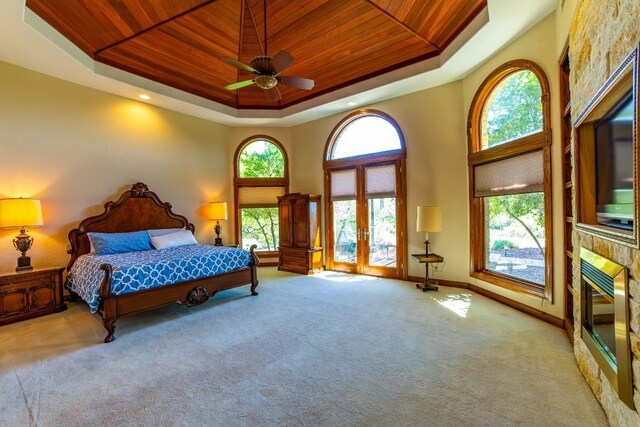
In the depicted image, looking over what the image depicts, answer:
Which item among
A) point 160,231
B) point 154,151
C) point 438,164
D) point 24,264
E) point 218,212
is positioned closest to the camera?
point 24,264

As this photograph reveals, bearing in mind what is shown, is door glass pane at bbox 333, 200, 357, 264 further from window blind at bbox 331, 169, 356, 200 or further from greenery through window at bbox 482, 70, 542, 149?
greenery through window at bbox 482, 70, 542, 149

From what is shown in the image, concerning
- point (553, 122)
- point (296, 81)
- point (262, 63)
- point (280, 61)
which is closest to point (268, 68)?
point (262, 63)

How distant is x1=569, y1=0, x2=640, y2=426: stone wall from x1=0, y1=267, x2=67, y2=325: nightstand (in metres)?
5.64

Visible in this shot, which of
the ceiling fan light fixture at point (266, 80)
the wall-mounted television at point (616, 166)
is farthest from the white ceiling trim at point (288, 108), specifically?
the ceiling fan light fixture at point (266, 80)

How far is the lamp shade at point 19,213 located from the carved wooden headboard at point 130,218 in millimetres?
727

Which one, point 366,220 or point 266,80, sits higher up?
point 266,80

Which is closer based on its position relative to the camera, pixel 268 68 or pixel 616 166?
pixel 616 166

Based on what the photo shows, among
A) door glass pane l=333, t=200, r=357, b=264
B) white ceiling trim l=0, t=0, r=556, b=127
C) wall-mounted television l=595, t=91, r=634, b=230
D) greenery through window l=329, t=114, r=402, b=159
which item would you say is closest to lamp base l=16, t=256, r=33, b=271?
white ceiling trim l=0, t=0, r=556, b=127

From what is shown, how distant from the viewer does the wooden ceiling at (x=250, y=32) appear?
11.1 feet

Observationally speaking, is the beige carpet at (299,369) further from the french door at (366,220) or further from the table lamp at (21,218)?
the french door at (366,220)

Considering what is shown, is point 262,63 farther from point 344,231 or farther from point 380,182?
point 344,231

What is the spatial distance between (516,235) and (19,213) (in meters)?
6.49

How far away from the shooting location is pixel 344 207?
6.10m

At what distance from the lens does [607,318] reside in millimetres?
1838
